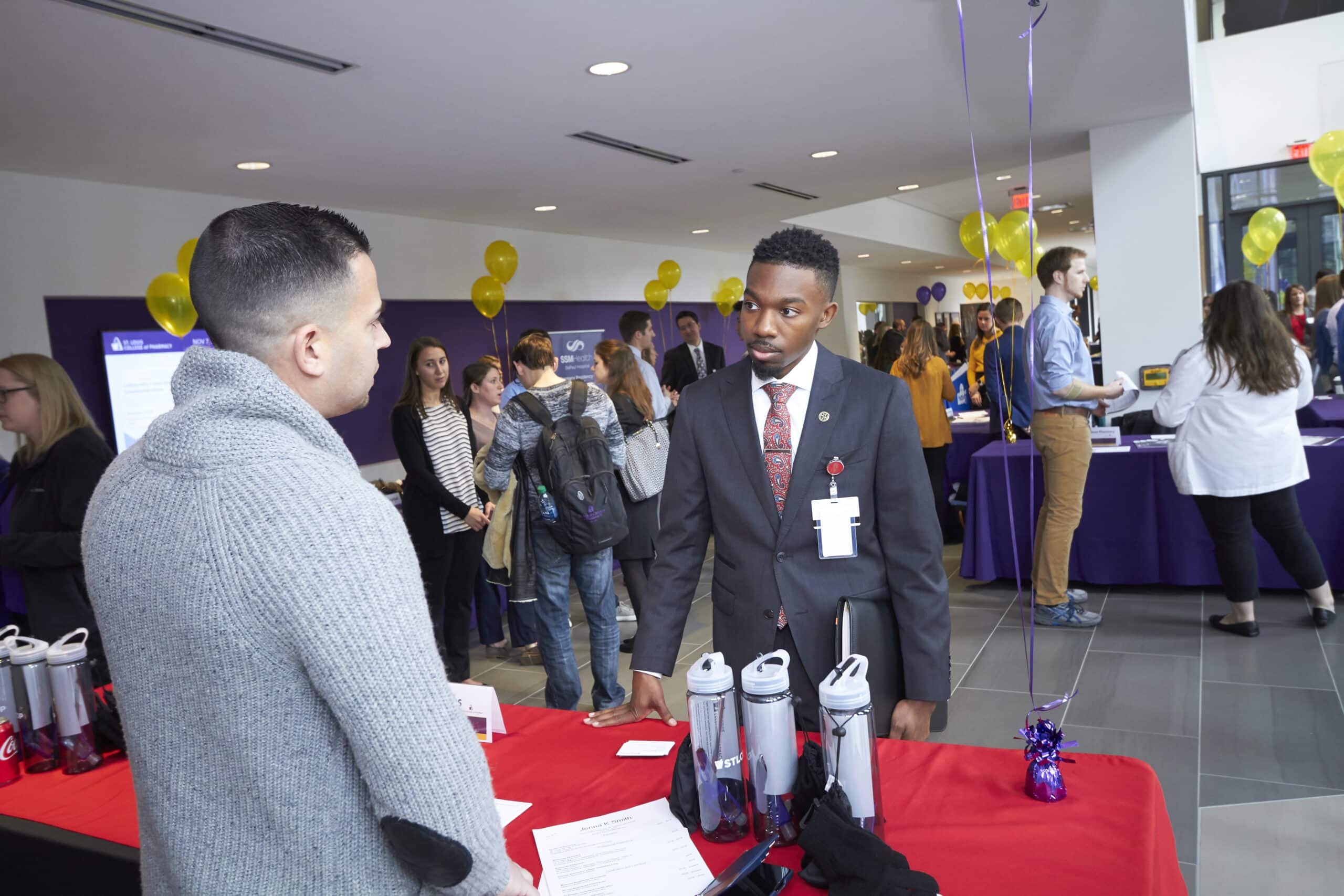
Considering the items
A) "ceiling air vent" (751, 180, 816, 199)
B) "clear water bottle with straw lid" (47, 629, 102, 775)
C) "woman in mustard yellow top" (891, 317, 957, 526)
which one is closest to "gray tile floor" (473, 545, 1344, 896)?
"woman in mustard yellow top" (891, 317, 957, 526)

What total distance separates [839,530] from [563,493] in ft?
5.92

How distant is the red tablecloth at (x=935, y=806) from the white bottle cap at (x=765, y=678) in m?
0.21

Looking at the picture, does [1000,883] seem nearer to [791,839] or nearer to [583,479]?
[791,839]

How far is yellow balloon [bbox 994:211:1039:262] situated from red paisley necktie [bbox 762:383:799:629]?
3.93 m

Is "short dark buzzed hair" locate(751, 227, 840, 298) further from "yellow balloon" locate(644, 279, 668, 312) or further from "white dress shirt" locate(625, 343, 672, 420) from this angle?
"yellow balloon" locate(644, 279, 668, 312)

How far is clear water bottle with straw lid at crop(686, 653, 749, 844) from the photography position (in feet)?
3.81

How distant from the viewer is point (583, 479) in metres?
3.29

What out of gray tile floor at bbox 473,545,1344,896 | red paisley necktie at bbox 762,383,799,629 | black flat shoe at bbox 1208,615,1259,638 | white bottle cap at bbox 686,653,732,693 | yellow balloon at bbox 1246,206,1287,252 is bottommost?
gray tile floor at bbox 473,545,1344,896

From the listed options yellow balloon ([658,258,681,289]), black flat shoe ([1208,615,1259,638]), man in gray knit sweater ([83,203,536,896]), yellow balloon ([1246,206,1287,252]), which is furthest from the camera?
yellow balloon ([658,258,681,289])

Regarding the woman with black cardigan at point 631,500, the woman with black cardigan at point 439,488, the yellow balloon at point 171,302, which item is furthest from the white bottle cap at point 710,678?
the yellow balloon at point 171,302

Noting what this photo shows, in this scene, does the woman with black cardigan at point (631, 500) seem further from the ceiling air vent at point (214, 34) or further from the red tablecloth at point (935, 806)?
the red tablecloth at point (935, 806)

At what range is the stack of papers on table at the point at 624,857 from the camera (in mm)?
1091

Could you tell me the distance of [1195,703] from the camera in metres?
3.22

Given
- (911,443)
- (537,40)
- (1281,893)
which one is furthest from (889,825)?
(537,40)
